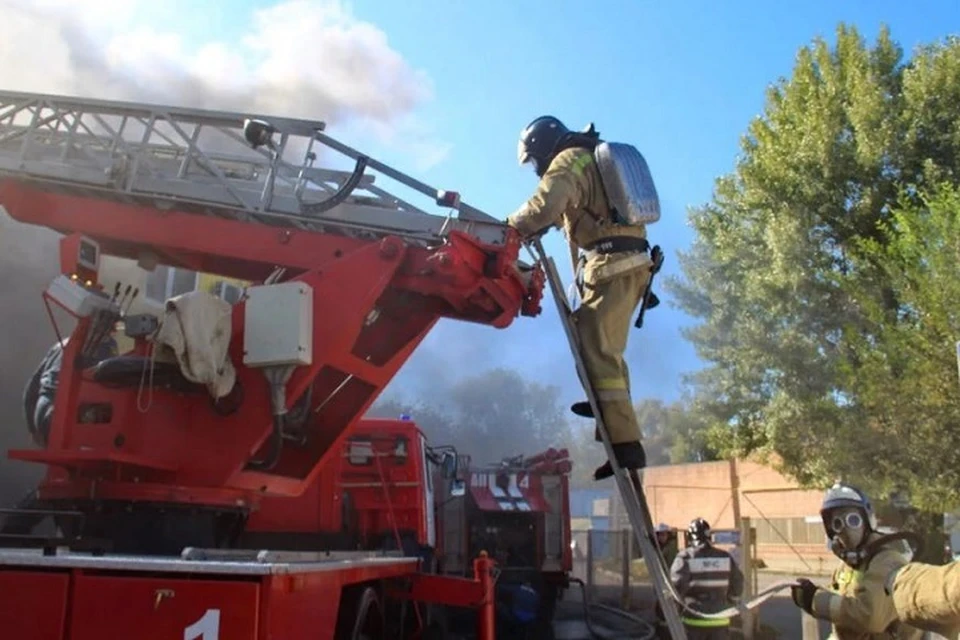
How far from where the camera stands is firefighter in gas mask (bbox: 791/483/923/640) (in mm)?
3871

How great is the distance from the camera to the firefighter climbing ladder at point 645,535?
3.79 m

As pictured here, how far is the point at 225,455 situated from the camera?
450 centimetres

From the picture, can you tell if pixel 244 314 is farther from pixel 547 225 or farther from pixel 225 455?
pixel 547 225

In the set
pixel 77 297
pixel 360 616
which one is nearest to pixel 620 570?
pixel 360 616

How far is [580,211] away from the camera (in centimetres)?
443

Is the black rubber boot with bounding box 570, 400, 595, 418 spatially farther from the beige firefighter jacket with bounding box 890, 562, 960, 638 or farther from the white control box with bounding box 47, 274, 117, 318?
the white control box with bounding box 47, 274, 117, 318

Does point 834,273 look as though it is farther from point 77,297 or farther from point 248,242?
point 77,297

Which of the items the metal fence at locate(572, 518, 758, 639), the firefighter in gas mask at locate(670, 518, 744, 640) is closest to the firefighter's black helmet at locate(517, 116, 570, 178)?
the firefighter in gas mask at locate(670, 518, 744, 640)

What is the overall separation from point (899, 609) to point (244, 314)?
3.06m

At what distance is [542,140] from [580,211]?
0.43 meters

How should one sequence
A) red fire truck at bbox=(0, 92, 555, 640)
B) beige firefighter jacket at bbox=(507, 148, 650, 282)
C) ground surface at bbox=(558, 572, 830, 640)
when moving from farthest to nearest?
ground surface at bbox=(558, 572, 830, 640) < red fire truck at bbox=(0, 92, 555, 640) < beige firefighter jacket at bbox=(507, 148, 650, 282)

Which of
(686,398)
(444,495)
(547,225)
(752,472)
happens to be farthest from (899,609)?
(752,472)

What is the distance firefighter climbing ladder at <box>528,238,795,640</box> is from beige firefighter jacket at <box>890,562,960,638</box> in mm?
989

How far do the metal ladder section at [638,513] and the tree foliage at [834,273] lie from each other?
26.9 ft
